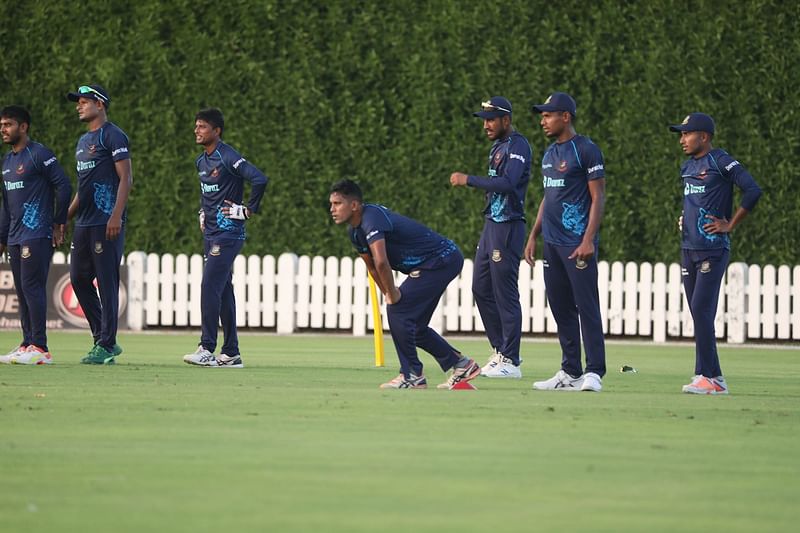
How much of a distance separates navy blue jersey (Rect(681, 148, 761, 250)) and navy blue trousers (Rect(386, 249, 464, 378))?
1.76 metres

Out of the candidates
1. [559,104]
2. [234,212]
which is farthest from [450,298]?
[559,104]

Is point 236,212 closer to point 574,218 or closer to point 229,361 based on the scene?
point 229,361

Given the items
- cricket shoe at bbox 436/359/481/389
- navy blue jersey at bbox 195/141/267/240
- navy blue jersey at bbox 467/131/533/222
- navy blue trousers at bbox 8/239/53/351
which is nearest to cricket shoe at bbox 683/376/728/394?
cricket shoe at bbox 436/359/481/389

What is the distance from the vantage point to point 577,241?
35.1 feet

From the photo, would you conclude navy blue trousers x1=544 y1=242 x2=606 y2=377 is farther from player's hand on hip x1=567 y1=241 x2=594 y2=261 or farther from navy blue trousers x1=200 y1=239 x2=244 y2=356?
navy blue trousers x1=200 y1=239 x2=244 y2=356

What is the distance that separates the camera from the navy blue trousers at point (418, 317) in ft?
34.2

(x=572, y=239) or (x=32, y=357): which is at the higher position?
(x=572, y=239)

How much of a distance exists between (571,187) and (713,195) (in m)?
0.99

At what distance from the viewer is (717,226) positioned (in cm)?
1044

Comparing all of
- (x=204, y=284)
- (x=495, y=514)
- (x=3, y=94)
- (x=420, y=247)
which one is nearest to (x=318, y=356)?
(x=204, y=284)

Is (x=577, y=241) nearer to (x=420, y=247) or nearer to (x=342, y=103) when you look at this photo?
(x=420, y=247)

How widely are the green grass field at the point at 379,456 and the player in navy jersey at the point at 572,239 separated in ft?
1.40

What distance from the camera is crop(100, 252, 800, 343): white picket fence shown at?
753 inches

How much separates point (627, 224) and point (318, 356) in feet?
20.3
